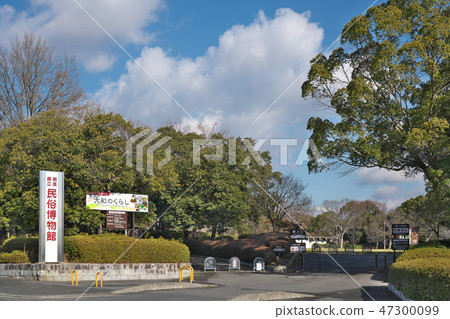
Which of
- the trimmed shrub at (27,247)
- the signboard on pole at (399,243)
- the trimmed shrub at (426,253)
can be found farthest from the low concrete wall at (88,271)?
the signboard on pole at (399,243)

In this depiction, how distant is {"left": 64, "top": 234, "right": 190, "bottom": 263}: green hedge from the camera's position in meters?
23.2

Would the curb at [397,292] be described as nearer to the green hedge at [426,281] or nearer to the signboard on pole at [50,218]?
the green hedge at [426,281]

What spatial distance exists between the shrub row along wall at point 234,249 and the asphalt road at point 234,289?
5.37m

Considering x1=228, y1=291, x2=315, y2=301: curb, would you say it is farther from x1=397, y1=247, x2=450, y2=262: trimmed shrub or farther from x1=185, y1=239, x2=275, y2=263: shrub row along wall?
x1=185, y1=239, x2=275, y2=263: shrub row along wall

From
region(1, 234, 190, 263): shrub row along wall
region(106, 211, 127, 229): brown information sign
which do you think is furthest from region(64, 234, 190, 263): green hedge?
region(106, 211, 127, 229): brown information sign

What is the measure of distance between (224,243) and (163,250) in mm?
12550

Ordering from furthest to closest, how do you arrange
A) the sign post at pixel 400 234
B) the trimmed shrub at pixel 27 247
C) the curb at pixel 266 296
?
the sign post at pixel 400 234 < the trimmed shrub at pixel 27 247 < the curb at pixel 266 296

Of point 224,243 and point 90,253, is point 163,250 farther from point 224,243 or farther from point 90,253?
point 224,243

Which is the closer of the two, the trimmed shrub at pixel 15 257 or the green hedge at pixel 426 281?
the green hedge at pixel 426 281

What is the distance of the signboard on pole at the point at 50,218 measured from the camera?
2223 centimetres

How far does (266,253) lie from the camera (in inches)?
1203

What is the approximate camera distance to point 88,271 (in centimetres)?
2261

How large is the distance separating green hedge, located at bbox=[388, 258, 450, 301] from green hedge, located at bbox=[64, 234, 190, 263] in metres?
13.3

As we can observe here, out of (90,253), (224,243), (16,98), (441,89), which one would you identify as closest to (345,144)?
(441,89)
